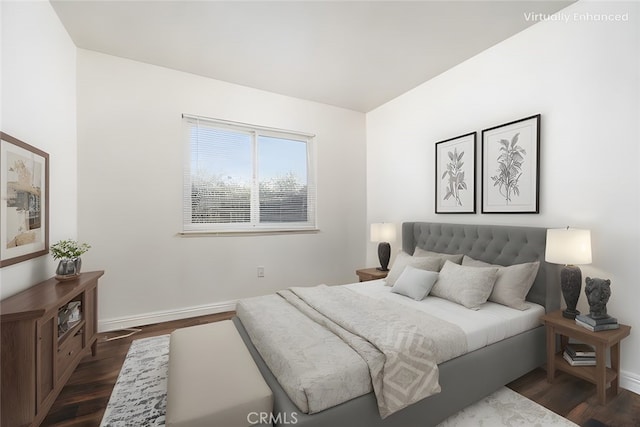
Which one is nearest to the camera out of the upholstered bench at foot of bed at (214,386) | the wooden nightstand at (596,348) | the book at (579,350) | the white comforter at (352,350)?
the upholstered bench at foot of bed at (214,386)

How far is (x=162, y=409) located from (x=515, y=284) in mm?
2646

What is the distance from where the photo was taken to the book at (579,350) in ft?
6.42

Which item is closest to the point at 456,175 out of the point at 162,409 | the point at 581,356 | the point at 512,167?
the point at 512,167

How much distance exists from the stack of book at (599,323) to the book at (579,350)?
0.25m

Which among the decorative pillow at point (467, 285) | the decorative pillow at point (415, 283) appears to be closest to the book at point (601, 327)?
the decorative pillow at point (467, 285)

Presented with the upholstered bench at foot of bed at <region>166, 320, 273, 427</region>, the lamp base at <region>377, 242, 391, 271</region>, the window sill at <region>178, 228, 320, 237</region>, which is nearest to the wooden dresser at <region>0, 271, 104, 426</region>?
the upholstered bench at foot of bed at <region>166, 320, 273, 427</region>

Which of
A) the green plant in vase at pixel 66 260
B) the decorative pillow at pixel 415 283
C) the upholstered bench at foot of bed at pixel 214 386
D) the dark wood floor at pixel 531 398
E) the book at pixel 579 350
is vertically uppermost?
the green plant in vase at pixel 66 260

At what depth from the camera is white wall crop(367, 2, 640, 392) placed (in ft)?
6.39

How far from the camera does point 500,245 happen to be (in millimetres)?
2582

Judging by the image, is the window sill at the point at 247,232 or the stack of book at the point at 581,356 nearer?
the stack of book at the point at 581,356

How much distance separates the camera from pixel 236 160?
3578mm

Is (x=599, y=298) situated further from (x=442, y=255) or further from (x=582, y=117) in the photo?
A: (x=582, y=117)

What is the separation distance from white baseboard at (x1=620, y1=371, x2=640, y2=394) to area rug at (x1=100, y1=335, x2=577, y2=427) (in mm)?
746

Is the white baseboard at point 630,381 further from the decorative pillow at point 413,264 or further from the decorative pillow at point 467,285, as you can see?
the decorative pillow at point 413,264
